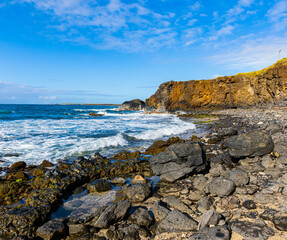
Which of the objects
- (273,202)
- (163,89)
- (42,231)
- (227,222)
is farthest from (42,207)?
(163,89)

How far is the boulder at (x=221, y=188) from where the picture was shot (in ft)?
17.8

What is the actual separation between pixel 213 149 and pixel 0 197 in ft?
36.3

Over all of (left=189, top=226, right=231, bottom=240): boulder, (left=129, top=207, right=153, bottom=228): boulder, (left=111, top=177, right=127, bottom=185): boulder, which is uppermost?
(left=189, top=226, right=231, bottom=240): boulder

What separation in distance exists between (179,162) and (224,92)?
4272cm

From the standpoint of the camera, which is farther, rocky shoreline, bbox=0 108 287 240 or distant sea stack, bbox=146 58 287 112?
distant sea stack, bbox=146 58 287 112

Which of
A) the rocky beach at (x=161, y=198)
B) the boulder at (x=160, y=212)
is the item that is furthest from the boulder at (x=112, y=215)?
the boulder at (x=160, y=212)

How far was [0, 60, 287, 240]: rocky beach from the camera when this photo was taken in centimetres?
423

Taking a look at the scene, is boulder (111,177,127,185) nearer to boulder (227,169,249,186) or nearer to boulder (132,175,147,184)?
boulder (132,175,147,184)

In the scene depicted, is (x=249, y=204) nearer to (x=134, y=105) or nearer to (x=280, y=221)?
(x=280, y=221)

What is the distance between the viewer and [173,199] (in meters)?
5.51

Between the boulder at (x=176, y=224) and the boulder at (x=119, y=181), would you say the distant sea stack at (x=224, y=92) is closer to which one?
the boulder at (x=119, y=181)

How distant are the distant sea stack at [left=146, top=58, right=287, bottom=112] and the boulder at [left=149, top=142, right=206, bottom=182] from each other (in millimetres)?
32652

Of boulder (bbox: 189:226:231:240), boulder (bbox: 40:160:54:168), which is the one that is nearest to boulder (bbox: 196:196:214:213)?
boulder (bbox: 189:226:231:240)

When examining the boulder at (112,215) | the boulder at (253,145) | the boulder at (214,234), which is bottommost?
the boulder at (112,215)
